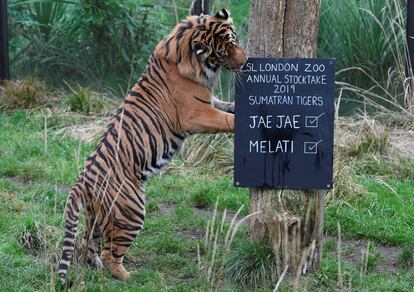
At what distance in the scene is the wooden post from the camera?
1173cm

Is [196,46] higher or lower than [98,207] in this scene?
higher

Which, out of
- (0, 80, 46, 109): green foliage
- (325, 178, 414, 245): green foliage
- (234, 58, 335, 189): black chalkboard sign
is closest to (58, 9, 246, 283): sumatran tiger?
(234, 58, 335, 189): black chalkboard sign

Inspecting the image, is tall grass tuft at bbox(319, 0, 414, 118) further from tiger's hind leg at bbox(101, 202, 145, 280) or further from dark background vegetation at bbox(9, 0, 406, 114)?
tiger's hind leg at bbox(101, 202, 145, 280)

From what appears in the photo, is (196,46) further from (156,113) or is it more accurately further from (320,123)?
(320,123)

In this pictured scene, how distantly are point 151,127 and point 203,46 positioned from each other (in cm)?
67

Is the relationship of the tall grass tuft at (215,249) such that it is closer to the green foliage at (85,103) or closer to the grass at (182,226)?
the grass at (182,226)

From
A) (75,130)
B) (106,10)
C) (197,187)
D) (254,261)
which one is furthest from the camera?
(106,10)

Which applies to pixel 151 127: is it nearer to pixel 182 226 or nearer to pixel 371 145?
pixel 182 226

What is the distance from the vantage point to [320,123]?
5.85 metres

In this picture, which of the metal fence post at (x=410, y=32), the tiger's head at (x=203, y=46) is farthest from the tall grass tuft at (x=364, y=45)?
the tiger's head at (x=203, y=46)

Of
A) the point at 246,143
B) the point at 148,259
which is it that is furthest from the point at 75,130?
the point at 246,143

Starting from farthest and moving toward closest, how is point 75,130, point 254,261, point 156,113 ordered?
point 75,130 < point 156,113 < point 254,261

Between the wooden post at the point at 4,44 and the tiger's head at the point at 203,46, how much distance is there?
19.6 feet

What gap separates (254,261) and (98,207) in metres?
1.09
